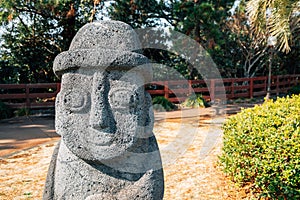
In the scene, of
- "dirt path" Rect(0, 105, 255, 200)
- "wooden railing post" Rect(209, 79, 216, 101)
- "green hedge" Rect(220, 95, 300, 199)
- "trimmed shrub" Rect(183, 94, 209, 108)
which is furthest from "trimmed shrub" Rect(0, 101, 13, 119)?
"green hedge" Rect(220, 95, 300, 199)

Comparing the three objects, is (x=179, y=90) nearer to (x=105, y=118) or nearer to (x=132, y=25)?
(x=132, y=25)

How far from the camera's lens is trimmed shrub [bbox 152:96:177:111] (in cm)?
1109

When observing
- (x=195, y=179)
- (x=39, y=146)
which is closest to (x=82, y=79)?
(x=195, y=179)

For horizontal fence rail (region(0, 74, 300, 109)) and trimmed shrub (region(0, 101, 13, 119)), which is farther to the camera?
horizontal fence rail (region(0, 74, 300, 109))

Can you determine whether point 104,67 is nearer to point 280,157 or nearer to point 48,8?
point 280,157

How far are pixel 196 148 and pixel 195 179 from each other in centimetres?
163

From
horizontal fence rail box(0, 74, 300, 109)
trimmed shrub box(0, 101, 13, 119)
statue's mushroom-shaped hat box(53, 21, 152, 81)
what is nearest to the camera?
statue's mushroom-shaped hat box(53, 21, 152, 81)

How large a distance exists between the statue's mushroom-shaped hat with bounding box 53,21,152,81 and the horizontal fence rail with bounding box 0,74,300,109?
26.5 ft

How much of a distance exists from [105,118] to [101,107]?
0.21 feet

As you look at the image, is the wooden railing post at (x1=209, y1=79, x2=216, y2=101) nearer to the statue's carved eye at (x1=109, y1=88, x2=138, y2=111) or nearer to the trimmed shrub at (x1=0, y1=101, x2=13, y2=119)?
the trimmed shrub at (x1=0, y1=101, x2=13, y2=119)

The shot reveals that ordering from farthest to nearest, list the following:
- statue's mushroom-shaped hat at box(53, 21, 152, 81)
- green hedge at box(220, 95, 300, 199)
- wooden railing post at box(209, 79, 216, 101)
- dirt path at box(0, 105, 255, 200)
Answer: wooden railing post at box(209, 79, 216, 101) → dirt path at box(0, 105, 255, 200) → green hedge at box(220, 95, 300, 199) → statue's mushroom-shaped hat at box(53, 21, 152, 81)

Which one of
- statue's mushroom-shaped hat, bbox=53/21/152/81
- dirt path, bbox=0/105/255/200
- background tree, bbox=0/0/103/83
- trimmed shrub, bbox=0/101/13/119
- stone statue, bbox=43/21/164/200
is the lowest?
dirt path, bbox=0/105/255/200

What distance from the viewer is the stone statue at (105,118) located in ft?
5.71

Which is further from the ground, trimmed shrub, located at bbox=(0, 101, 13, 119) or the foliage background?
the foliage background
